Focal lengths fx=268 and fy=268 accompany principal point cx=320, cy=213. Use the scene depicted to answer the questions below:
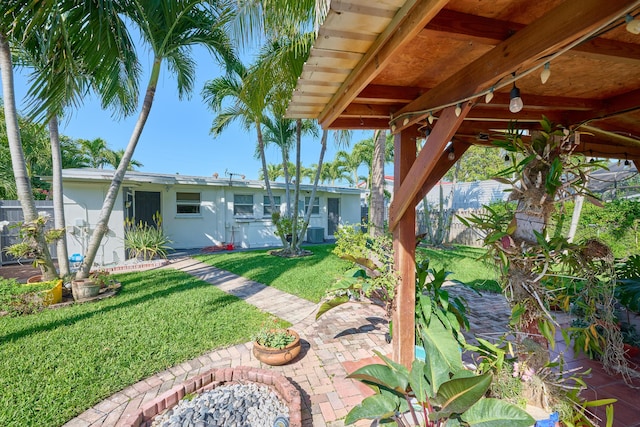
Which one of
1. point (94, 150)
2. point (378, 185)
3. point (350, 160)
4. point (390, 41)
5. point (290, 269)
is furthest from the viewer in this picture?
point (350, 160)

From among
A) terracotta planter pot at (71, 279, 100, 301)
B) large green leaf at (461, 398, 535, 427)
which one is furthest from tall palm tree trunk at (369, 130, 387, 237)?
terracotta planter pot at (71, 279, 100, 301)

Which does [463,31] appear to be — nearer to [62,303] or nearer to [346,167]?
[62,303]

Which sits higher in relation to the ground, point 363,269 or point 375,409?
point 363,269

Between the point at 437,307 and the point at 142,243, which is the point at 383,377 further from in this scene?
the point at 142,243

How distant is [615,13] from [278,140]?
9.71m

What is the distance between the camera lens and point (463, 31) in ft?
4.34

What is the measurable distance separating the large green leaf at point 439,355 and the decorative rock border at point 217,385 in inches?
41.9

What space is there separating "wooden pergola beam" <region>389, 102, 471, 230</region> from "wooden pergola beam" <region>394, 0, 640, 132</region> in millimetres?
114

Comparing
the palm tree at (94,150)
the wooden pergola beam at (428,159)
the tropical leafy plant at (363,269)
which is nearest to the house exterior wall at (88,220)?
the tropical leafy plant at (363,269)

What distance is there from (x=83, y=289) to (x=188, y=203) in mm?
6180

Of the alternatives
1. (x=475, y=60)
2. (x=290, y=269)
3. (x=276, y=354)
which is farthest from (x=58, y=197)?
(x=475, y=60)

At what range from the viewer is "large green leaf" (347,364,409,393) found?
5.67ft

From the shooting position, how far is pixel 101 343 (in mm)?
3395

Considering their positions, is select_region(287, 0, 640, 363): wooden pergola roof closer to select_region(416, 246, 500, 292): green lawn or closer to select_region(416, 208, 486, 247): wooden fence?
select_region(416, 246, 500, 292): green lawn
